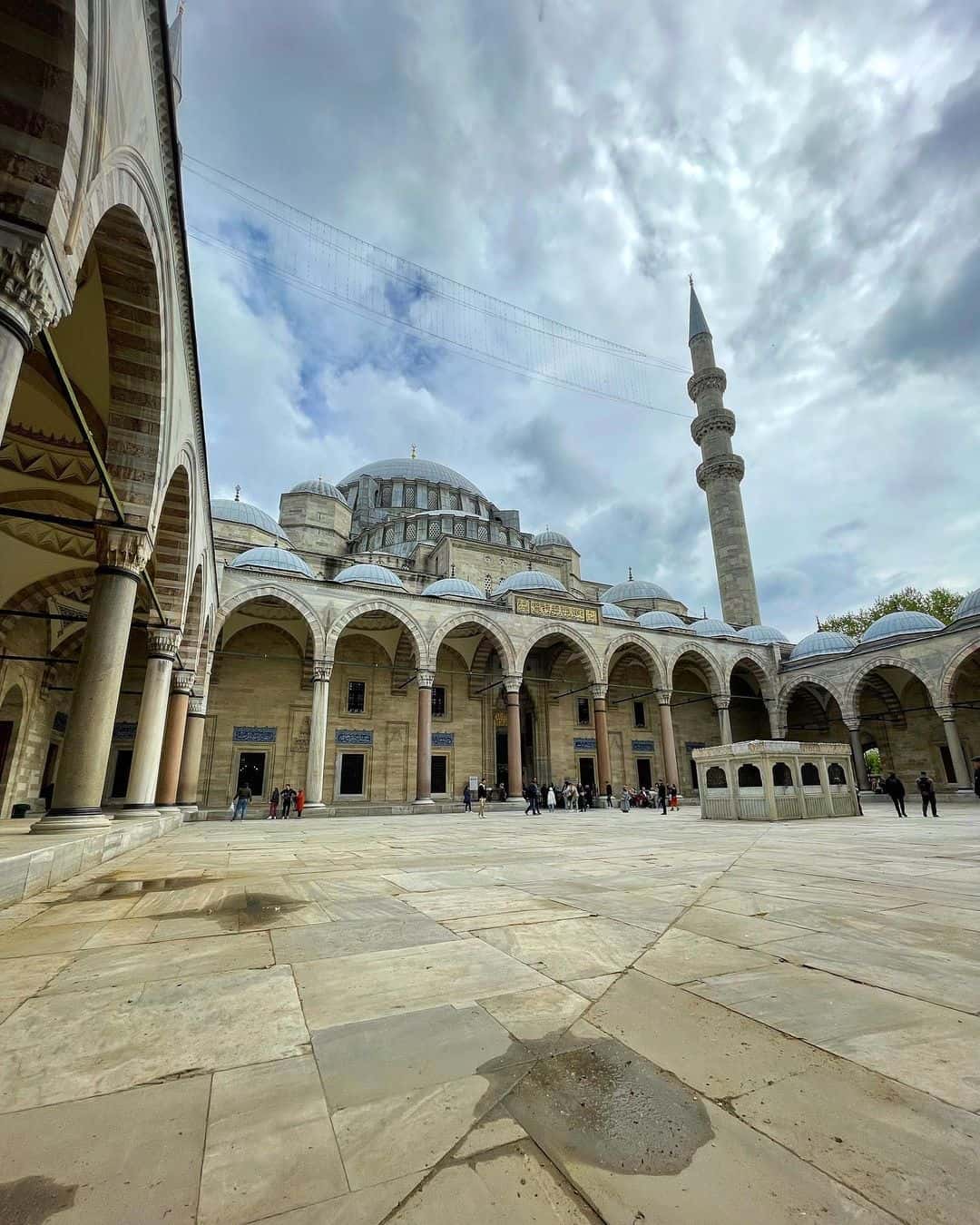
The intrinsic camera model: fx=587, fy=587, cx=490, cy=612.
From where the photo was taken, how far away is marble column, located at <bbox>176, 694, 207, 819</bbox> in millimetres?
14883

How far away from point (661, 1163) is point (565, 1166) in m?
0.19

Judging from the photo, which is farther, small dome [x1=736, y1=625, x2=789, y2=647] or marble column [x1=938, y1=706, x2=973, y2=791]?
small dome [x1=736, y1=625, x2=789, y2=647]

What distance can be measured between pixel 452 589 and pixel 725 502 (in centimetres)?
1614

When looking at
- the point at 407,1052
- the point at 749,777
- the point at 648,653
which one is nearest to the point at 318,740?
the point at 749,777

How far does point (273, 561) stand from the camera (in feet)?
60.2

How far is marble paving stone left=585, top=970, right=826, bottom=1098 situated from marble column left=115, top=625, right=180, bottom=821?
369 inches

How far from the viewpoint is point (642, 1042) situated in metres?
1.71

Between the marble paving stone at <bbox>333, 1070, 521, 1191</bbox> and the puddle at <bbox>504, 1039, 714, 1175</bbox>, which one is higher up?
the marble paving stone at <bbox>333, 1070, 521, 1191</bbox>

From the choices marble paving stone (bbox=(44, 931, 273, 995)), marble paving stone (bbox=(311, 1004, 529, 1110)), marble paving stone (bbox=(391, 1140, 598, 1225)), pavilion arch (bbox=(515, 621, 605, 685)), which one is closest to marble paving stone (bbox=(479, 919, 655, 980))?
marble paving stone (bbox=(311, 1004, 529, 1110))

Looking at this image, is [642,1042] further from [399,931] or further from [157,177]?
[157,177]

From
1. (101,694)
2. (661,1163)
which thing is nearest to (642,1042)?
(661,1163)

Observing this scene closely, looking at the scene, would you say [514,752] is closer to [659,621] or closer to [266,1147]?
[659,621]

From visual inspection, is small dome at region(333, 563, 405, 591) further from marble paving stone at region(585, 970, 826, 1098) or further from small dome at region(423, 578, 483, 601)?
marble paving stone at region(585, 970, 826, 1098)

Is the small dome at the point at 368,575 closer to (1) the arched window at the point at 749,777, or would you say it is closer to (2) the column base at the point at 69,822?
(1) the arched window at the point at 749,777
